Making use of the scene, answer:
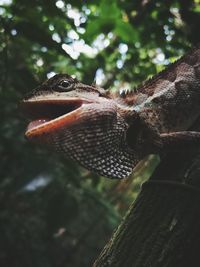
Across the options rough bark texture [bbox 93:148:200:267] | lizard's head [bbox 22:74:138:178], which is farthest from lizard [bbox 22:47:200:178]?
rough bark texture [bbox 93:148:200:267]

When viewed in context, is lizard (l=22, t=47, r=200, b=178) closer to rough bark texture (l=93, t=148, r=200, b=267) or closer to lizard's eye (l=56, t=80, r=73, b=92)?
lizard's eye (l=56, t=80, r=73, b=92)

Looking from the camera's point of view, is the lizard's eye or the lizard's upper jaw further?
the lizard's eye

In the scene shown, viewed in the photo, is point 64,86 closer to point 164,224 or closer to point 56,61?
point 164,224

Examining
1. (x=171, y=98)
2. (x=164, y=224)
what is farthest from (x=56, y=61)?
(x=164, y=224)

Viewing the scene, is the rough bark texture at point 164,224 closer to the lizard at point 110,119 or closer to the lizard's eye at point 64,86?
the lizard at point 110,119


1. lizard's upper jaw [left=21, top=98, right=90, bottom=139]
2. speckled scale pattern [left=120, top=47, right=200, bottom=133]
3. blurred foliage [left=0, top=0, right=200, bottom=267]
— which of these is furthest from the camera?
blurred foliage [left=0, top=0, right=200, bottom=267]

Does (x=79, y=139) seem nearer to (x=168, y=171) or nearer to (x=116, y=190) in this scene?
(x=168, y=171)

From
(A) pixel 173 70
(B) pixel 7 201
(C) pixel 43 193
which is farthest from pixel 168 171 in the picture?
(B) pixel 7 201

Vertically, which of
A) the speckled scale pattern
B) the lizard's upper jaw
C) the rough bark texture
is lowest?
the rough bark texture
